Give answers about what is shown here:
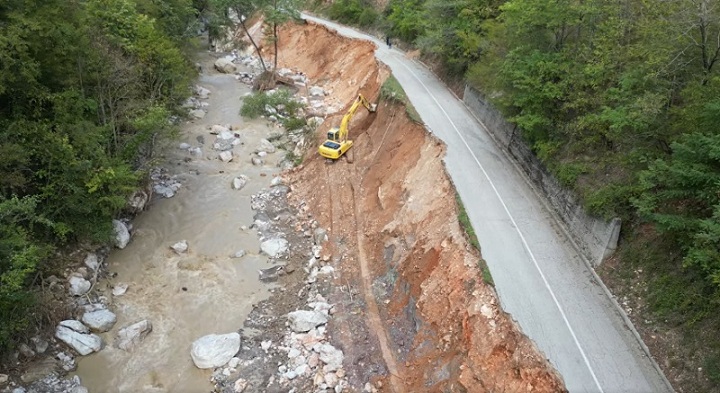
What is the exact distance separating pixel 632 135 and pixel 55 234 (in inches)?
886

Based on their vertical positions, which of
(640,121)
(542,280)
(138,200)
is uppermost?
(640,121)

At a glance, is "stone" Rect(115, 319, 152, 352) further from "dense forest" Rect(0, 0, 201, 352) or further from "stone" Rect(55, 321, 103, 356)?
"dense forest" Rect(0, 0, 201, 352)

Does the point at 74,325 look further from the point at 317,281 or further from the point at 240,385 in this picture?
the point at 317,281

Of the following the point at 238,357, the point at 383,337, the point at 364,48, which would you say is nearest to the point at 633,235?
the point at 383,337

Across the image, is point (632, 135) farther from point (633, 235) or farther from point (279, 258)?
point (279, 258)

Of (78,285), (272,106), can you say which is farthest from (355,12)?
(78,285)

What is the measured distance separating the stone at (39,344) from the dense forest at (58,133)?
58 cm

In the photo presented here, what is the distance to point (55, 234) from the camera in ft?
60.8

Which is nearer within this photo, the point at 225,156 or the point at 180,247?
the point at 180,247

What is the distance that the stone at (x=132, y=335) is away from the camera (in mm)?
16519

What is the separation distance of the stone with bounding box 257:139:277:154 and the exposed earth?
1.06m

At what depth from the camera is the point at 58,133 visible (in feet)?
58.2

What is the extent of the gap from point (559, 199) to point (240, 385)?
45.7ft

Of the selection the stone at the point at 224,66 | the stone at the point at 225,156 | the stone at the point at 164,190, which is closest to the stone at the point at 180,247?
the stone at the point at 164,190
